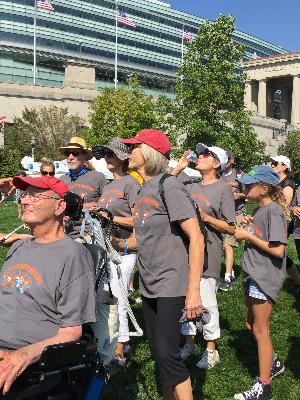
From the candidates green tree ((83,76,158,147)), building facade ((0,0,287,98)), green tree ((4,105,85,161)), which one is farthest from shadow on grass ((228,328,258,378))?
building facade ((0,0,287,98))

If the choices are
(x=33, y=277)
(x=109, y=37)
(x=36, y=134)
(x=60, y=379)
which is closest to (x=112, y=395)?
(x=60, y=379)

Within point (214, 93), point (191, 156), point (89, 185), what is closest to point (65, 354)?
point (191, 156)

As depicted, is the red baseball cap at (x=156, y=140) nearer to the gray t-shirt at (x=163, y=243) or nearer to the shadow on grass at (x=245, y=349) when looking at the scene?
the gray t-shirt at (x=163, y=243)

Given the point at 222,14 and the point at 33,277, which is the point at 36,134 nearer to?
the point at 222,14

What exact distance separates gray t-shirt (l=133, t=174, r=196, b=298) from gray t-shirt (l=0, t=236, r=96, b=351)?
67cm

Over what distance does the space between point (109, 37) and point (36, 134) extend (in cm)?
3841

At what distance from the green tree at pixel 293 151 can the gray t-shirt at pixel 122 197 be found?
4776cm

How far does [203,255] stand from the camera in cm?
319

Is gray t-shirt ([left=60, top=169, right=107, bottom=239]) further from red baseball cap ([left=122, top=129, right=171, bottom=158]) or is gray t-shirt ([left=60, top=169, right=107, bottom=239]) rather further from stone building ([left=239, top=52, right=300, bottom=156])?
stone building ([left=239, top=52, right=300, bottom=156])

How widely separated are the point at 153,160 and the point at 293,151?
5125cm

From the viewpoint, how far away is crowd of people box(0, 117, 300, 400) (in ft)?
8.87

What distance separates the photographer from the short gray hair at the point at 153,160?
3484 millimetres

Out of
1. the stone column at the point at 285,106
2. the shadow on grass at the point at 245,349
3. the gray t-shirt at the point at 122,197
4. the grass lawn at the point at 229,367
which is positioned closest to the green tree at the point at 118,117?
the grass lawn at the point at 229,367

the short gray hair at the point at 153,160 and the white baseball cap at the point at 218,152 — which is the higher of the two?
the white baseball cap at the point at 218,152
